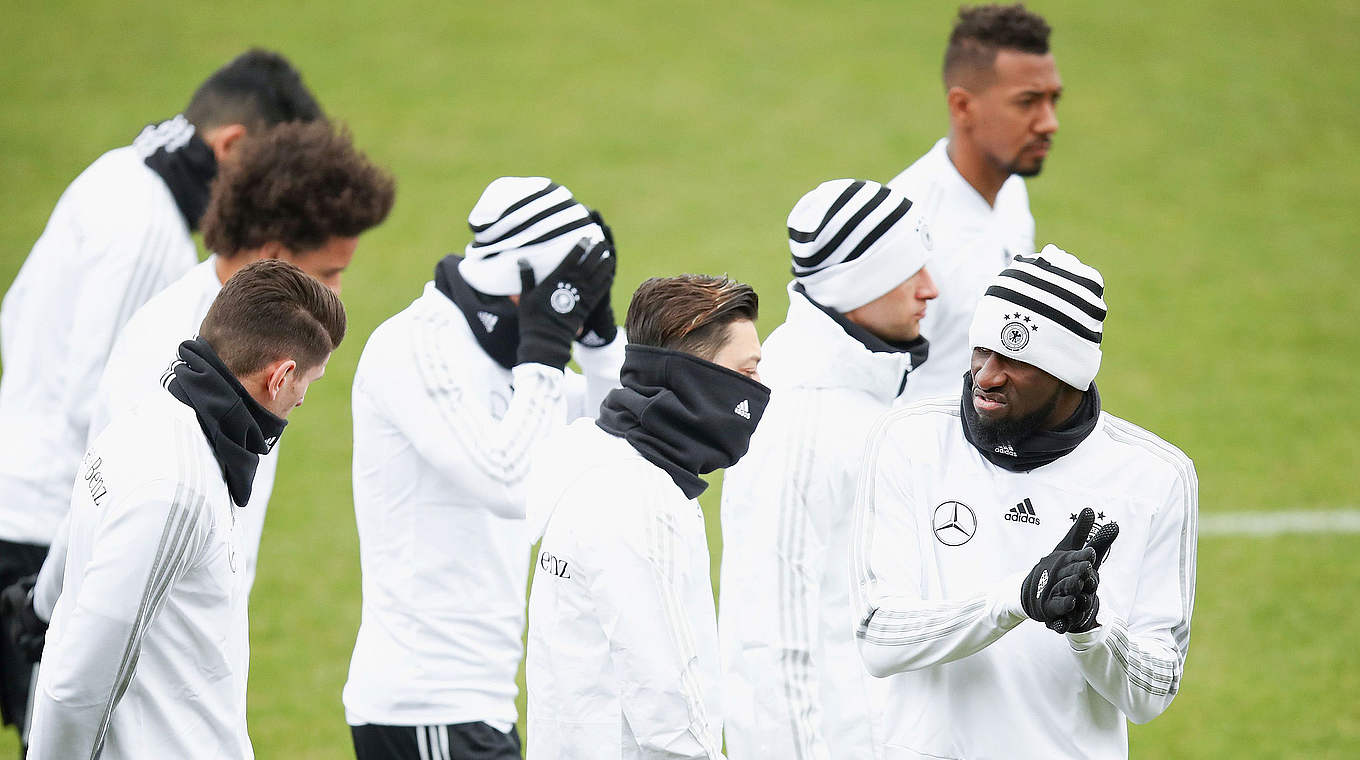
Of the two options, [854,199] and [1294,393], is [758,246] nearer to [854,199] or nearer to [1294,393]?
[1294,393]

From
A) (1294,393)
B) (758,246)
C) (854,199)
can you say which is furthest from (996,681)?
(758,246)

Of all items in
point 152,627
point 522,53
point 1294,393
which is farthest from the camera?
point 522,53

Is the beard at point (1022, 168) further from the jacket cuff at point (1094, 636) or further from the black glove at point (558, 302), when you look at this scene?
the jacket cuff at point (1094, 636)

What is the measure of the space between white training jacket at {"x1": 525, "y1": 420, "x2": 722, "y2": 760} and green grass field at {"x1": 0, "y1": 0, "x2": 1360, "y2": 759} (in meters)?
4.21

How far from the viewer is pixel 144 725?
3.02 m

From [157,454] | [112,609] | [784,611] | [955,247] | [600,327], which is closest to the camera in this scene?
[112,609]

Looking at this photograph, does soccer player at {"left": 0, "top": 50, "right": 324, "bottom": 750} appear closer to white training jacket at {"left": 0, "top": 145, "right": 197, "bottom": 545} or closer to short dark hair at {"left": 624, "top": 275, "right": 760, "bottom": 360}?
white training jacket at {"left": 0, "top": 145, "right": 197, "bottom": 545}

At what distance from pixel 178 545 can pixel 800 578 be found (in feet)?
4.79

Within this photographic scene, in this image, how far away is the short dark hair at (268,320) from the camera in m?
3.11

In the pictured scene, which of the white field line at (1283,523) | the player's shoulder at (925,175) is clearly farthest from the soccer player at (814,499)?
the white field line at (1283,523)

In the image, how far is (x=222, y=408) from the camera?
3.06m

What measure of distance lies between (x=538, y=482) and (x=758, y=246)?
10.3m

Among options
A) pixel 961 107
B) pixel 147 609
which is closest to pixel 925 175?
pixel 961 107

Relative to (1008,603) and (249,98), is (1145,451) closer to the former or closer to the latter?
(1008,603)
